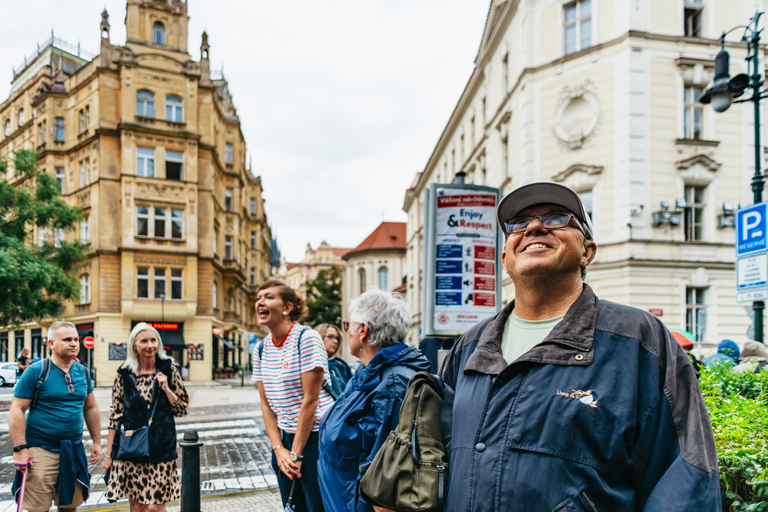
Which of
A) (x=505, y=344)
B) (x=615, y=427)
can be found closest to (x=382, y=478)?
(x=505, y=344)

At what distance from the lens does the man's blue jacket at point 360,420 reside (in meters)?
2.97

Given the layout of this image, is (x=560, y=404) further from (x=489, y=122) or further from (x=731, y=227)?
(x=489, y=122)

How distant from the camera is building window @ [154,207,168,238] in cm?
3500

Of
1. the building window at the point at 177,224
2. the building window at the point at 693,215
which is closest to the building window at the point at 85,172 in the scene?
the building window at the point at 177,224

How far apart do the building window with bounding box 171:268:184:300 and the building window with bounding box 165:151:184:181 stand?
543 centimetres

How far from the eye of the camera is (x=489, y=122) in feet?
94.2

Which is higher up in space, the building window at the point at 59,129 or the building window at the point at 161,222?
the building window at the point at 59,129

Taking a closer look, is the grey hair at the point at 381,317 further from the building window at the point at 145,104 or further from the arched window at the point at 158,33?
the arched window at the point at 158,33

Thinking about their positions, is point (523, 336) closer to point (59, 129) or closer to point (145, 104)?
point (145, 104)

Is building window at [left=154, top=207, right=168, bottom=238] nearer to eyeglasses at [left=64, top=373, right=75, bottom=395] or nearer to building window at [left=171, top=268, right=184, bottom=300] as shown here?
building window at [left=171, top=268, right=184, bottom=300]

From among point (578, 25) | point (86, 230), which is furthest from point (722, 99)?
point (86, 230)

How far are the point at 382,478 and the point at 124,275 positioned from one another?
3486 cm

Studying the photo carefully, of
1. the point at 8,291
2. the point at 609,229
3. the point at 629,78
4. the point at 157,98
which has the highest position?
the point at 157,98

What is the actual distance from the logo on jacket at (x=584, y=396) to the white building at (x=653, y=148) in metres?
19.5
